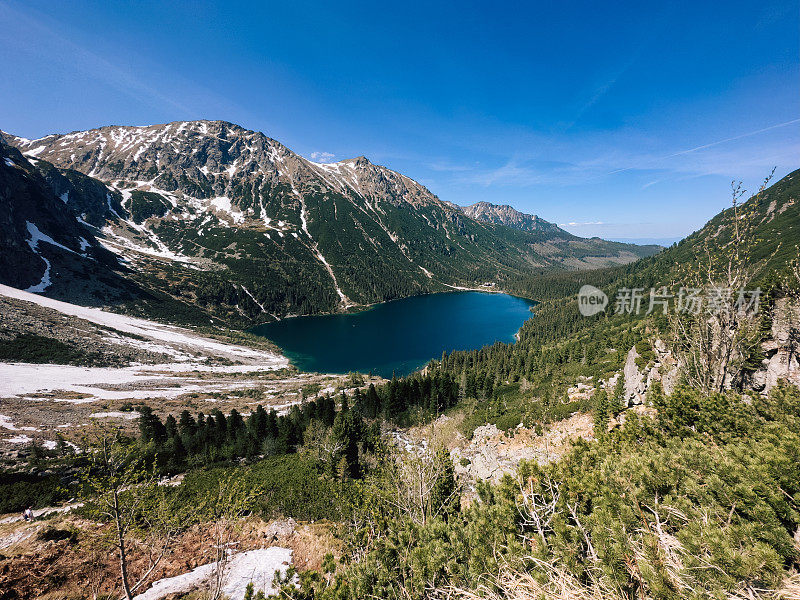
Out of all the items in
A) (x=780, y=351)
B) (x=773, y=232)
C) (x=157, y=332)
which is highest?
(x=773, y=232)

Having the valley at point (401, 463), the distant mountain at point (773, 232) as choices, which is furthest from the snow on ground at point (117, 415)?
the distant mountain at point (773, 232)

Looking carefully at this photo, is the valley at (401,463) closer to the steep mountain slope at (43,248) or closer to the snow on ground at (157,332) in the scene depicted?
the snow on ground at (157,332)

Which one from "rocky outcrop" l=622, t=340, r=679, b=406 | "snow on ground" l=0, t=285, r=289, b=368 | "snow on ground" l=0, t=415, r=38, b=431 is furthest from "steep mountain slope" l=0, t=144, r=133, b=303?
"rocky outcrop" l=622, t=340, r=679, b=406

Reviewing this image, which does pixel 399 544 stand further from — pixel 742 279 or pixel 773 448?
pixel 742 279

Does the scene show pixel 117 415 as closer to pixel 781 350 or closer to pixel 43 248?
pixel 781 350

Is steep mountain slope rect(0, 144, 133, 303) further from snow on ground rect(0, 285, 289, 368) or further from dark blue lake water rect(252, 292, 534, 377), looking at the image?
dark blue lake water rect(252, 292, 534, 377)

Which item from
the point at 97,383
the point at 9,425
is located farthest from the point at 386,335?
the point at 9,425
